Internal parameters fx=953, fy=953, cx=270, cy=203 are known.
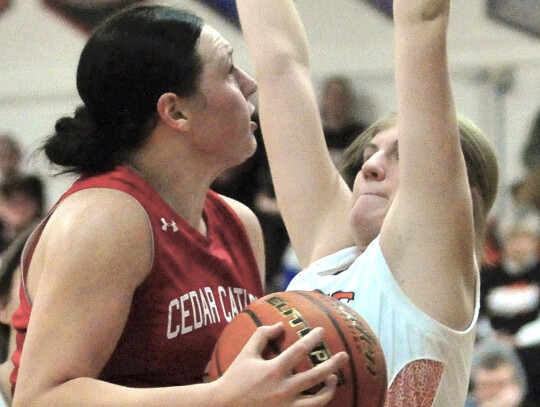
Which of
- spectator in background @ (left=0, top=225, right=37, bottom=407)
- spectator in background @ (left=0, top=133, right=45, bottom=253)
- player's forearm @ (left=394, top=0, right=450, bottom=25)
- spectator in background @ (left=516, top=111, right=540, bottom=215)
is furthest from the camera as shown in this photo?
spectator in background @ (left=0, top=133, right=45, bottom=253)

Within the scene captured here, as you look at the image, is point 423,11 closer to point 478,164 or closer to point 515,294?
point 478,164

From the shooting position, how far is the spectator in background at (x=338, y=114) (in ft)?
18.5

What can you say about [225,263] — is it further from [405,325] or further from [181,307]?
[405,325]

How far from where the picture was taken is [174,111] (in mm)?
1944

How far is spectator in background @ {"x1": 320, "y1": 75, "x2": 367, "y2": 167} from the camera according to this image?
5.65m

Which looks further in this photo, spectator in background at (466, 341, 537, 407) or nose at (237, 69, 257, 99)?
spectator in background at (466, 341, 537, 407)

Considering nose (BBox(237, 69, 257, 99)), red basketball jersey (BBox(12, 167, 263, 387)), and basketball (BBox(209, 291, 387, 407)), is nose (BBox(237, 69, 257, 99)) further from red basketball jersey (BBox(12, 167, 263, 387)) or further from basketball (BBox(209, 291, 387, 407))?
basketball (BBox(209, 291, 387, 407))

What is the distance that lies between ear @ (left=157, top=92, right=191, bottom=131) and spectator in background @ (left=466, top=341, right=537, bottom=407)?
2.40m

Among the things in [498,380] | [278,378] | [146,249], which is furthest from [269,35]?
[498,380]

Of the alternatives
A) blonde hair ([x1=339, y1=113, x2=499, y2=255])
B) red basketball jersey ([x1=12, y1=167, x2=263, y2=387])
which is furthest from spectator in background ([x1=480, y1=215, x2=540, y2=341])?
red basketball jersey ([x1=12, y1=167, x2=263, y2=387])


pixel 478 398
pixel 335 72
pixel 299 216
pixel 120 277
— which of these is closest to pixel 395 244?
pixel 299 216

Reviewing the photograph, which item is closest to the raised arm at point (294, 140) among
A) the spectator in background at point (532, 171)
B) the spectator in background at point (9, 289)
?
the spectator in background at point (9, 289)

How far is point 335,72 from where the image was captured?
6.36 metres

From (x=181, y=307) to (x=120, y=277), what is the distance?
0.19 meters
